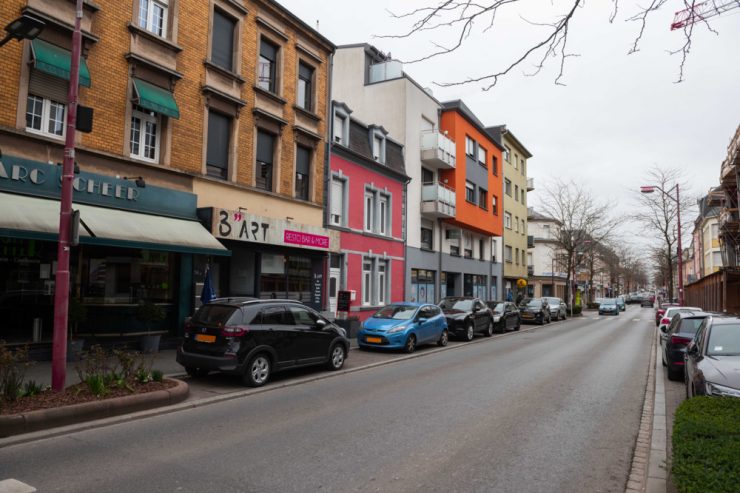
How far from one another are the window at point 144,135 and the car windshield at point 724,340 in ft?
42.5

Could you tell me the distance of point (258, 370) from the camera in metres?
9.82

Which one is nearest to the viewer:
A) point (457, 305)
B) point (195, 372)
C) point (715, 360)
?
point (715, 360)

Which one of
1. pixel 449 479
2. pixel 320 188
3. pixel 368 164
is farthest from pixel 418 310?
pixel 449 479

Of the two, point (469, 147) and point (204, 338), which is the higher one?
point (469, 147)

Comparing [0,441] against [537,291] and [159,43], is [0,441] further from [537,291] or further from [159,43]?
[537,291]

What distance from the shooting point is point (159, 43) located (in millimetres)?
13531

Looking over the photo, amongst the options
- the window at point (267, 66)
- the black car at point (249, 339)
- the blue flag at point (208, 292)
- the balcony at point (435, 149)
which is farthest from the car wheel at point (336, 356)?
the balcony at point (435, 149)

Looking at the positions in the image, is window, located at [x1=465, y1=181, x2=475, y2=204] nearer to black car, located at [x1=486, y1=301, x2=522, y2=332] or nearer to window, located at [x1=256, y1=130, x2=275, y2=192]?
black car, located at [x1=486, y1=301, x2=522, y2=332]

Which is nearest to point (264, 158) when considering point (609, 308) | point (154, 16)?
point (154, 16)

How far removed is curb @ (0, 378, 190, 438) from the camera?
611cm

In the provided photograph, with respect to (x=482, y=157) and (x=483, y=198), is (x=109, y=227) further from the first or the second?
(x=482, y=157)

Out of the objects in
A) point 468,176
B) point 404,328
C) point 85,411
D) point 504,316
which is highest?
point 468,176

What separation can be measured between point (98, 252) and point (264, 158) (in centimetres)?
642

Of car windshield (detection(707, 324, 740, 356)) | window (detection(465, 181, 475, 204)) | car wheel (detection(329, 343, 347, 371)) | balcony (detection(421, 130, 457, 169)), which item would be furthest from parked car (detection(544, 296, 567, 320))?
car windshield (detection(707, 324, 740, 356))
